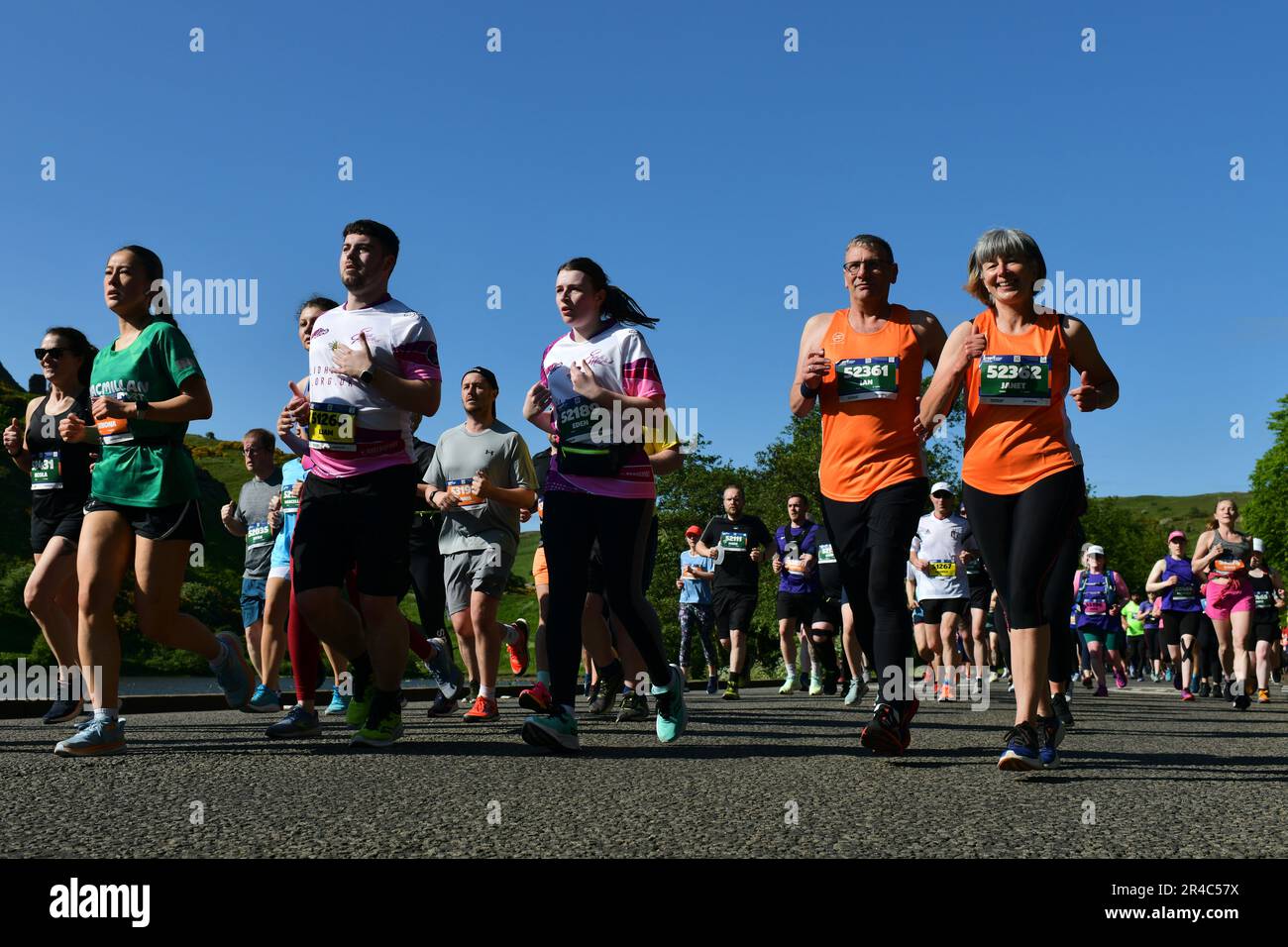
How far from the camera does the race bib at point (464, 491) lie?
339 inches

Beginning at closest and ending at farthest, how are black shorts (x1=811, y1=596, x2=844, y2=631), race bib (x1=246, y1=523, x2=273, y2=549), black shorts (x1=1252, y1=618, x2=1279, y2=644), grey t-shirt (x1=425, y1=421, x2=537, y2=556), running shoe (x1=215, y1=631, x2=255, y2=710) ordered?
running shoe (x1=215, y1=631, x2=255, y2=710) → grey t-shirt (x1=425, y1=421, x2=537, y2=556) → race bib (x1=246, y1=523, x2=273, y2=549) → black shorts (x1=811, y1=596, x2=844, y2=631) → black shorts (x1=1252, y1=618, x2=1279, y2=644)

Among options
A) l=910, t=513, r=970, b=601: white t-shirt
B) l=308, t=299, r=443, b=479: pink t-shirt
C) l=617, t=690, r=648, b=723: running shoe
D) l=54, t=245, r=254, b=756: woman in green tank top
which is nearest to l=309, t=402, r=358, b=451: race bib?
l=308, t=299, r=443, b=479: pink t-shirt

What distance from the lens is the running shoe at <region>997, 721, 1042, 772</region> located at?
5324mm

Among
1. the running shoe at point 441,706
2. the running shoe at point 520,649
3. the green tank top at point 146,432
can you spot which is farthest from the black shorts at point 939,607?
the green tank top at point 146,432

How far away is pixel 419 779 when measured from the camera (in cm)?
507

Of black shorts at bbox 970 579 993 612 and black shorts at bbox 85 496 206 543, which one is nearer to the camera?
black shorts at bbox 85 496 206 543

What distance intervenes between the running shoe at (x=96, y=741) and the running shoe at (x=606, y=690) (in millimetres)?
4021

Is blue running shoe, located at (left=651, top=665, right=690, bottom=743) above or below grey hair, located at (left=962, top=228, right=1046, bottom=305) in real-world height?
below

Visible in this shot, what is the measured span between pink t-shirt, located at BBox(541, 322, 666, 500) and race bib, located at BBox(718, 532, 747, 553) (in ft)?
29.7

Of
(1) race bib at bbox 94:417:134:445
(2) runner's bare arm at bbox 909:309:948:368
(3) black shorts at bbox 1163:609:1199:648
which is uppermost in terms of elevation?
(2) runner's bare arm at bbox 909:309:948:368

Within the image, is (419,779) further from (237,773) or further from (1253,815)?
(1253,815)

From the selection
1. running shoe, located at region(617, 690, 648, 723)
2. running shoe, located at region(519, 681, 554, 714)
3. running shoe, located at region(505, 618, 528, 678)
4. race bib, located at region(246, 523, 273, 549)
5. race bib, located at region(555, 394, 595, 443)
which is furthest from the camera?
running shoe, located at region(505, 618, 528, 678)

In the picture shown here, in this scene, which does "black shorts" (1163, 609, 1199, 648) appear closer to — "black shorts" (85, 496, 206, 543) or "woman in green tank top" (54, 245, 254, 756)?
"woman in green tank top" (54, 245, 254, 756)
